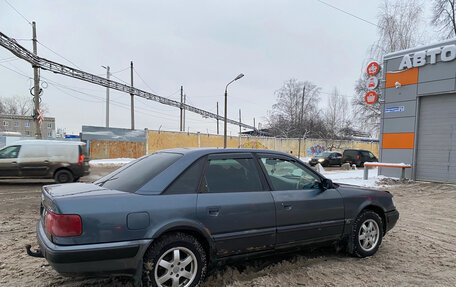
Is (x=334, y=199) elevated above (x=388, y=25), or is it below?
below

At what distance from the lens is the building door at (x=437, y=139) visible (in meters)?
12.4

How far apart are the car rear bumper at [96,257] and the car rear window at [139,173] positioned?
57 cm

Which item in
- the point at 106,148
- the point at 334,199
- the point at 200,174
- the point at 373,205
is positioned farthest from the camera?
the point at 106,148

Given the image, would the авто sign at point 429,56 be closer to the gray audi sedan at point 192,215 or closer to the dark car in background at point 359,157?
the gray audi sedan at point 192,215

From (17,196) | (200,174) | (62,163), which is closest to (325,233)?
(200,174)

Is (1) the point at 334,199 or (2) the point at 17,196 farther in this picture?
(2) the point at 17,196

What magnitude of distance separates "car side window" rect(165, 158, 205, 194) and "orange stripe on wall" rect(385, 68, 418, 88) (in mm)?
13757

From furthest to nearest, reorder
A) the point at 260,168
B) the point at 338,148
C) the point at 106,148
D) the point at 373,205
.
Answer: the point at 338,148, the point at 106,148, the point at 373,205, the point at 260,168

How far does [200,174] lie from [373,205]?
274 centimetres

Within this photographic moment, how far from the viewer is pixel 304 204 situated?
370 centimetres

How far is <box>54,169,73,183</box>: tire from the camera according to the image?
1094 centimetres

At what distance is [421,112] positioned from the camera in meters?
13.4

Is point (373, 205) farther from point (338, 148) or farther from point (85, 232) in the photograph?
point (338, 148)

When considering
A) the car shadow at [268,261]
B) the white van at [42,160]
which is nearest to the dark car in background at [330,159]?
the white van at [42,160]
